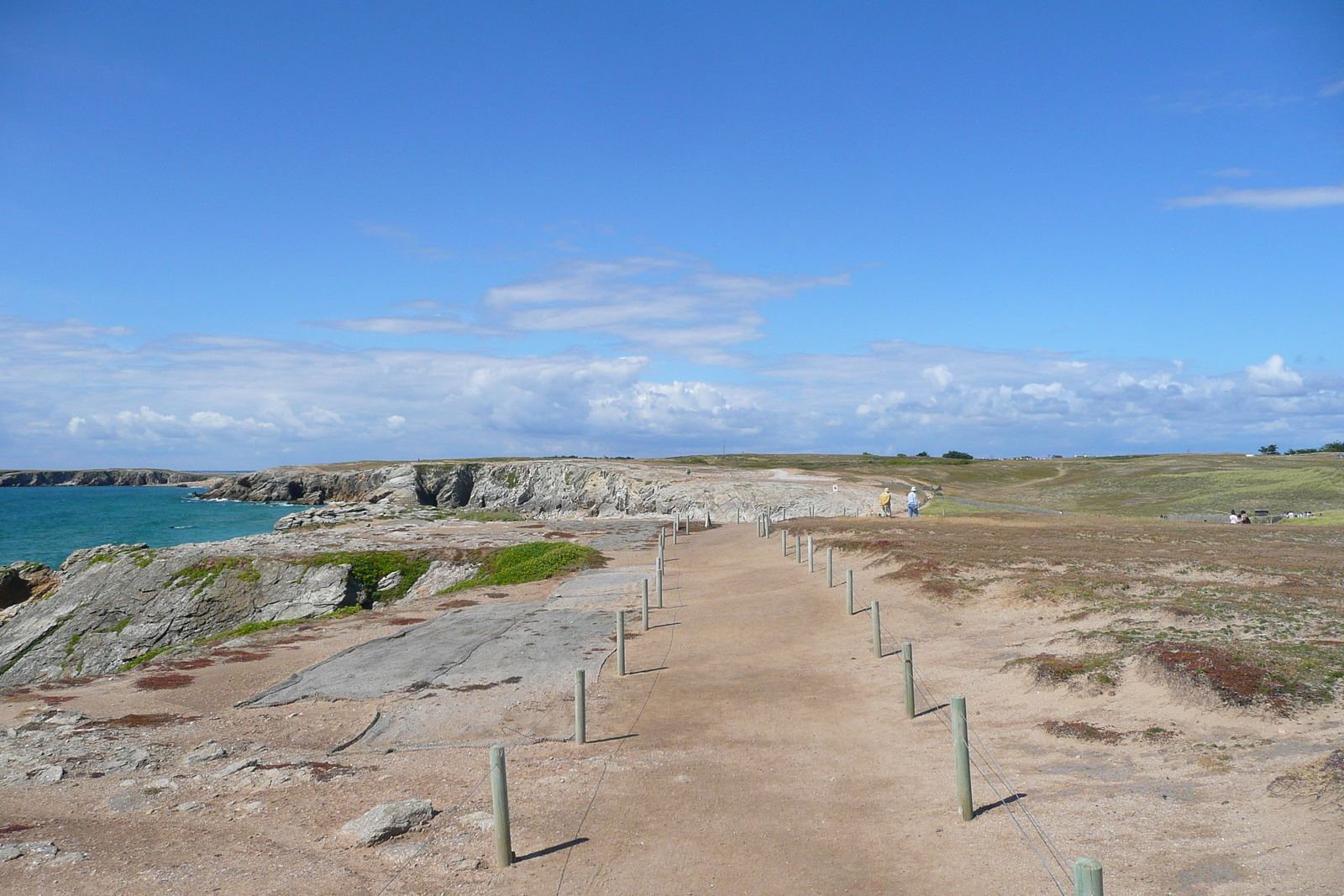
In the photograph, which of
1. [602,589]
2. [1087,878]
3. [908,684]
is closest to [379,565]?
[602,589]

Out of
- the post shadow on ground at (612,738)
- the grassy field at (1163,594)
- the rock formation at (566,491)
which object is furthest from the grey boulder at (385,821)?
the rock formation at (566,491)

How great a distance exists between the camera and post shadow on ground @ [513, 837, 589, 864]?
850 cm

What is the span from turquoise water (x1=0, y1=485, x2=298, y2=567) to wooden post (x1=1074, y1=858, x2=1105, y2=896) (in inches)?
2242

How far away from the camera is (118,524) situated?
289 feet

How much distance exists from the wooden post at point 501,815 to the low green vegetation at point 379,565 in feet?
88.8

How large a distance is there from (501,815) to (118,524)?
101 m

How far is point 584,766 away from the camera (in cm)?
1126

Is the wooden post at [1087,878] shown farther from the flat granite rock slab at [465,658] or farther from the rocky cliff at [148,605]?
the rocky cliff at [148,605]

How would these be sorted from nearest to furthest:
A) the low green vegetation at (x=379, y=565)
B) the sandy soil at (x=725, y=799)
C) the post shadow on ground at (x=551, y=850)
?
the sandy soil at (x=725, y=799)
the post shadow on ground at (x=551, y=850)
the low green vegetation at (x=379, y=565)

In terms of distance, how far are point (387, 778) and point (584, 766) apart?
9.33 ft

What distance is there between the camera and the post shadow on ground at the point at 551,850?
27.9ft

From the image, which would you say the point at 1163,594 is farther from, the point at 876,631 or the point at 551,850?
the point at 551,850

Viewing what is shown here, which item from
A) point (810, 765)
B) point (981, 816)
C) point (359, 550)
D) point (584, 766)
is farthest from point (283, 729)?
point (359, 550)

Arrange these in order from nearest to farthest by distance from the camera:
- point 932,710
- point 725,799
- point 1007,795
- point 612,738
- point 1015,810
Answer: point 1015,810 < point 1007,795 < point 725,799 < point 612,738 < point 932,710
